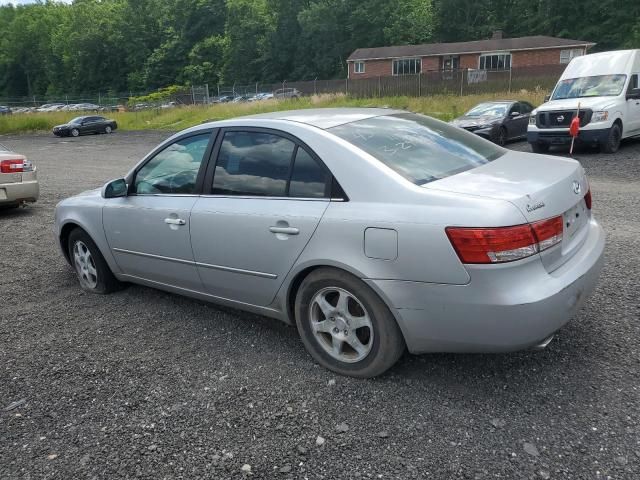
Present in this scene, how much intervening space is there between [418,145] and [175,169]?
6.33 ft

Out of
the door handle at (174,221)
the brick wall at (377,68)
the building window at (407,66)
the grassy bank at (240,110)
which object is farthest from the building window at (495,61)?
the door handle at (174,221)

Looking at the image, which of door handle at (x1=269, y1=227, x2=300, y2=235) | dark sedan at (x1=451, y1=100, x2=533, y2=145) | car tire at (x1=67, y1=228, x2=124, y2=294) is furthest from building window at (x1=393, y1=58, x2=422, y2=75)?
door handle at (x1=269, y1=227, x2=300, y2=235)

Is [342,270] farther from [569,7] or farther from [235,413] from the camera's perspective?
[569,7]

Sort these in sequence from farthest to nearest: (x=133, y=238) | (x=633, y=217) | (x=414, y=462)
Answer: (x=633, y=217) → (x=133, y=238) → (x=414, y=462)

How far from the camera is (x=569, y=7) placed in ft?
187

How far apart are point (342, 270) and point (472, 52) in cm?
5416

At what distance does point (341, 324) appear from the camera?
3.28 metres

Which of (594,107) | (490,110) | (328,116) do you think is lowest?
(490,110)

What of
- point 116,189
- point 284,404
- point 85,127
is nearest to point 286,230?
point 284,404

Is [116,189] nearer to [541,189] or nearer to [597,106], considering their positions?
[541,189]

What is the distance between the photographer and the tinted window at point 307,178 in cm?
332

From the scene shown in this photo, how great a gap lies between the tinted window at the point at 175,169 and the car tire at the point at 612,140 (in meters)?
11.3

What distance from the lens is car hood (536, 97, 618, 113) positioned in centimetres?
1234

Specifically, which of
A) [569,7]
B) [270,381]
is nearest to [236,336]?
[270,381]
